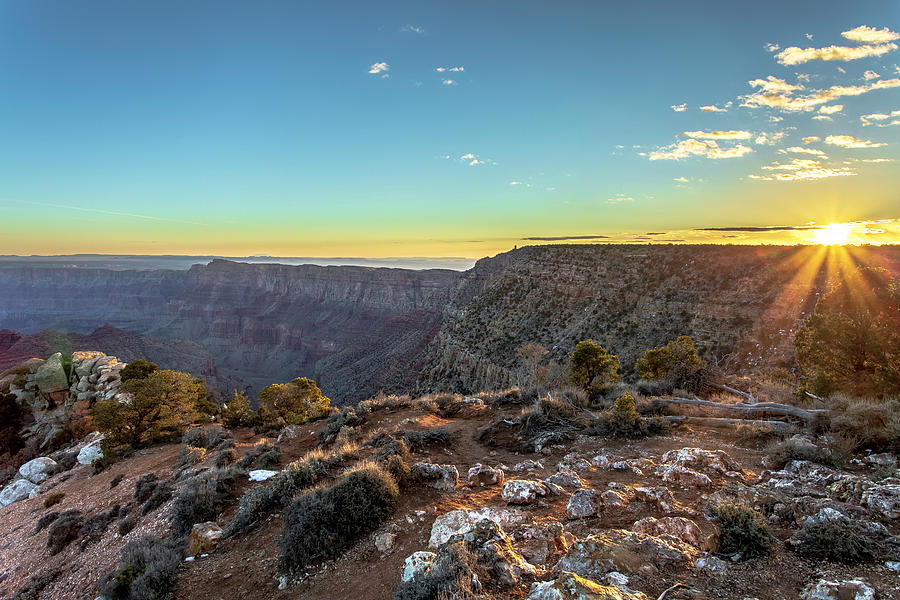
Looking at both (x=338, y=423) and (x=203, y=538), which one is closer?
(x=203, y=538)

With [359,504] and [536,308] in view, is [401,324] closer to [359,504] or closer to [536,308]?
[536,308]

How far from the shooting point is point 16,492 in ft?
45.1

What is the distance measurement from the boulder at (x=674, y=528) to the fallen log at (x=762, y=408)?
6.56 m

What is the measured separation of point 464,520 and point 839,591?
3.75 metres

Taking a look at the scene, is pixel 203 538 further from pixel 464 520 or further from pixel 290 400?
pixel 290 400

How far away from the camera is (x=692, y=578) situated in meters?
3.83

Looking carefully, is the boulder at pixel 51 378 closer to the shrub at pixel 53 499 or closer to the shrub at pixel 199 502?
the shrub at pixel 53 499

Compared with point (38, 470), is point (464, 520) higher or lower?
higher

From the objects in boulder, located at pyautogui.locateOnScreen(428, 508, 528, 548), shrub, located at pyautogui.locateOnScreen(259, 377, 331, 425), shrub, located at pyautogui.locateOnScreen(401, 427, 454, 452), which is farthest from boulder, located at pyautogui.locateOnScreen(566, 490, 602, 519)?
shrub, located at pyautogui.locateOnScreen(259, 377, 331, 425)

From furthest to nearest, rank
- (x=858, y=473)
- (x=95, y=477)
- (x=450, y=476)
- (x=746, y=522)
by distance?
(x=95, y=477)
(x=450, y=476)
(x=858, y=473)
(x=746, y=522)

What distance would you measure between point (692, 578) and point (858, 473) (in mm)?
5071

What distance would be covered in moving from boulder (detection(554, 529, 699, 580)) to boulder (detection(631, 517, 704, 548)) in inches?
6.8

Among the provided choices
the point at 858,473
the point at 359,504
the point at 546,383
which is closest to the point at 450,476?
the point at 359,504

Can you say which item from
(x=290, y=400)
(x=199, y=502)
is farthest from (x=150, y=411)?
(x=199, y=502)
